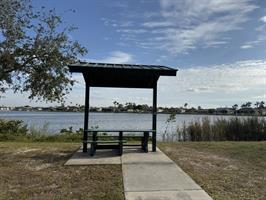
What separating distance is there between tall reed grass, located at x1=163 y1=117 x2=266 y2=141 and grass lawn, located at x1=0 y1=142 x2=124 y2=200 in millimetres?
6978

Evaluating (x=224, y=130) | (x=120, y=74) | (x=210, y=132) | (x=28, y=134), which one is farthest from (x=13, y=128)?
(x=224, y=130)

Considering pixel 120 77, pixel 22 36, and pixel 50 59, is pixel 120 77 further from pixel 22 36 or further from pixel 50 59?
pixel 22 36

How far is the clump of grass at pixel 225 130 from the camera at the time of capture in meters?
12.6

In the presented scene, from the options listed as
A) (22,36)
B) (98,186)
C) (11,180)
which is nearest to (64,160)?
(11,180)

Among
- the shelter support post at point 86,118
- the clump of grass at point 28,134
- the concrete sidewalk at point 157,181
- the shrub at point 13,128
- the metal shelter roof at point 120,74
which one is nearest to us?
the concrete sidewalk at point 157,181

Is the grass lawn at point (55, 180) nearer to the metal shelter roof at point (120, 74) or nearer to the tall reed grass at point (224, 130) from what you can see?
the metal shelter roof at point (120, 74)

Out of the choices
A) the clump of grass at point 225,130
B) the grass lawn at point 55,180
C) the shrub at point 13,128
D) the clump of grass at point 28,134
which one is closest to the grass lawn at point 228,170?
the grass lawn at point 55,180

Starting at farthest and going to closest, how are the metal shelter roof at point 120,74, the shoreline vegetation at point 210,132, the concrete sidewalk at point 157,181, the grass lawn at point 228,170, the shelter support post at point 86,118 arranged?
the shoreline vegetation at point 210,132
the shelter support post at point 86,118
the metal shelter roof at point 120,74
the grass lawn at point 228,170
the concrete sidewalk at point 157,181

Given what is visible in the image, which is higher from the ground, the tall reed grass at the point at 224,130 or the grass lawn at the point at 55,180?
the tall reed grass at the point at 224,130

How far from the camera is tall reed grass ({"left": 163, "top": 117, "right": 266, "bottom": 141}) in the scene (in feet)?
41.4

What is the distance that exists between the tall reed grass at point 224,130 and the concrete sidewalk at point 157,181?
6.13m

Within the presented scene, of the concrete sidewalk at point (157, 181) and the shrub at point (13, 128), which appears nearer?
the concrete sidewalk at point (157, 181)

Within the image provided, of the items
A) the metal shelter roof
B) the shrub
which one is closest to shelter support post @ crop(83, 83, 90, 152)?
the metal shelter roof

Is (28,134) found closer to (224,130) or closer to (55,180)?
(224,130)
